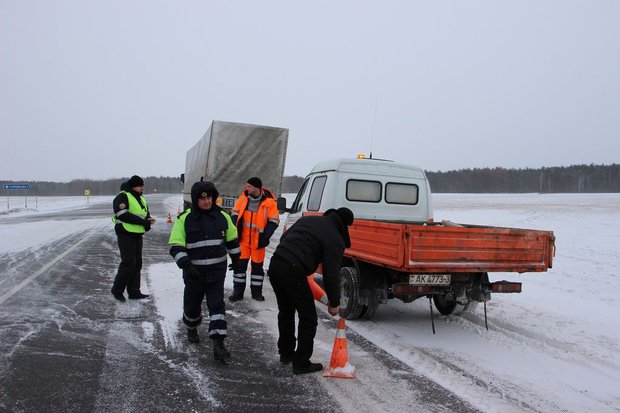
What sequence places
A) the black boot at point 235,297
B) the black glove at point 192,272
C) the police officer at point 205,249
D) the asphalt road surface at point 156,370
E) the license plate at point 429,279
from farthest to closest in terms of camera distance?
the black boot at point 235,297
the license plate at point 429,279
the police officer at point 205,249
the black glove at point 192,272
the asphalt road surface at point 156,370

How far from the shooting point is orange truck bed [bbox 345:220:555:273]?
482cm

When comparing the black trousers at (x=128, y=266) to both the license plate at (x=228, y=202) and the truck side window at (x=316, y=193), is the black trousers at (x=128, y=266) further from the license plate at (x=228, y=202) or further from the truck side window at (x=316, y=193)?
the license plate at (x=228, y=202)

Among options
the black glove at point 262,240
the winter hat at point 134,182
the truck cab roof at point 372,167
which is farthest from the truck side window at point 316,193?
the winter hat at point 134,182

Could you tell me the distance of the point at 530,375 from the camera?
4270 mm

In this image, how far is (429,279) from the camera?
509 cm

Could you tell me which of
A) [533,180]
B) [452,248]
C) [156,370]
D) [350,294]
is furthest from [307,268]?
[533,180]

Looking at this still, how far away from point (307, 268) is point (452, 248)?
178 cm

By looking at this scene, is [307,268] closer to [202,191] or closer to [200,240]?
[200,240]

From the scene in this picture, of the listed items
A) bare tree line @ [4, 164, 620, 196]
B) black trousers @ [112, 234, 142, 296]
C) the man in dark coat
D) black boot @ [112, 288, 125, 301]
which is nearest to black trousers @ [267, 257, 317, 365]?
the man in dark coat

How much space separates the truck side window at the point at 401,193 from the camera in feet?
24.2

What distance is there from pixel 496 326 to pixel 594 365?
54.2 inches

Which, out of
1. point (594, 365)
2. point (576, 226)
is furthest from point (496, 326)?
point (576, 226)

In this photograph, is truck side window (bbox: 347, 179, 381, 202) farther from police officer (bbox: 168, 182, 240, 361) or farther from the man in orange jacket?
police officer (bbox: 168, 182, 240, 361)

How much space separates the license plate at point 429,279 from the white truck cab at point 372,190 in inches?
85.8
